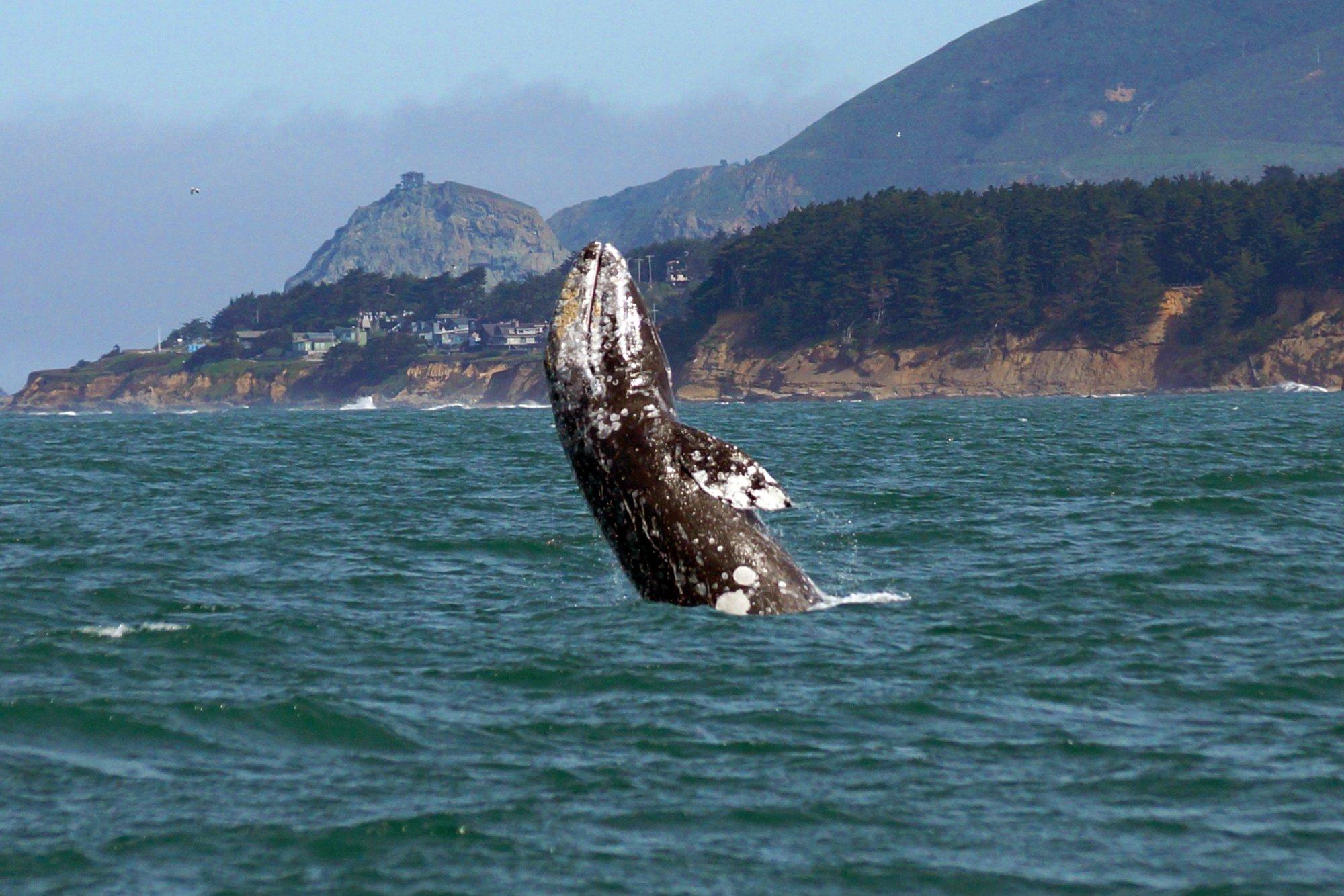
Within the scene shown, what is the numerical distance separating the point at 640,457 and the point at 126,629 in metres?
5.04

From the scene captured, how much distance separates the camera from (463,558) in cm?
1883

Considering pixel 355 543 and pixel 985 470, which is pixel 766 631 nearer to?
pixel 355 543

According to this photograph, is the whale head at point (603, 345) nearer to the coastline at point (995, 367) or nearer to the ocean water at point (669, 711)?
the ocean water at point (669, 711)

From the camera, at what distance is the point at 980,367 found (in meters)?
166

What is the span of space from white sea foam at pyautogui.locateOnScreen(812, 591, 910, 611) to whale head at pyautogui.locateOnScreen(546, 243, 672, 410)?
101 inches

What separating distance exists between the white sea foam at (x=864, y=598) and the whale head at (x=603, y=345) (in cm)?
256

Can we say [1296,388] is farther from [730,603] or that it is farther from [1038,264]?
[730,603]

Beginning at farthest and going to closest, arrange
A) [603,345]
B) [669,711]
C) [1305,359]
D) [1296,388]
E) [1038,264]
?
[1038,264] → [1305,359] → [1296,388] → [603,345] → [669,711]

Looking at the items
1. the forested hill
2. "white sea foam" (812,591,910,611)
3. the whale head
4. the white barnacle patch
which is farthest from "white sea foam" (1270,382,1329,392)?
the whale head

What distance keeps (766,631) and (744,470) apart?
144cm

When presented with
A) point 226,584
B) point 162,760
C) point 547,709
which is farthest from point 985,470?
point 162,760

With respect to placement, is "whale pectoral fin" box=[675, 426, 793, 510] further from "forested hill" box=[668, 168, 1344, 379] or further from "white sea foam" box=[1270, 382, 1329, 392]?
"forested hill" box=[668, 168, 1344, 379]

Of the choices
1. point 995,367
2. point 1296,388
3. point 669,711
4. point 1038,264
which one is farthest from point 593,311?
point 1038,264

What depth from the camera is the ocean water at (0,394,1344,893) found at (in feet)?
25.6
